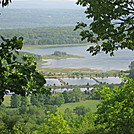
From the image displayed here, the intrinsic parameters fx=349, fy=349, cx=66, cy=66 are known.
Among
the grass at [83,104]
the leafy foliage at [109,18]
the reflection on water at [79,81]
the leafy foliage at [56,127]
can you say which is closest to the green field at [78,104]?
the grass at [83,104]

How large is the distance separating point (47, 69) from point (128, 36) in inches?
2967

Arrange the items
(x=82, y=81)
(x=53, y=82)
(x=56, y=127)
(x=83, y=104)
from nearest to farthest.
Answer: (x=56, y=127) → (x=83, y=104) → (x=53, y=82) → (x=82, y=81)

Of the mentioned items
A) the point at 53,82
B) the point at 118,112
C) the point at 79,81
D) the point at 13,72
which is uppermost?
the point at 13,72

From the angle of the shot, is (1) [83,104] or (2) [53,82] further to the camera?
(2) [53,82]

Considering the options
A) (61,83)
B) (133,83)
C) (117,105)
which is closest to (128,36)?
(117,105)

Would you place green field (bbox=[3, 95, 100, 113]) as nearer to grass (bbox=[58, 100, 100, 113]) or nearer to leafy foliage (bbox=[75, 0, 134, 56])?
grass (bbox=[58, 100, 100, 113])

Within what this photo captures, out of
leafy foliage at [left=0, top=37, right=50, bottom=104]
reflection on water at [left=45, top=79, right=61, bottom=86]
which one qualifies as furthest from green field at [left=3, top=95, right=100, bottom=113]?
leafy foliage at [left=0, top=37, right=50, bottom=104]

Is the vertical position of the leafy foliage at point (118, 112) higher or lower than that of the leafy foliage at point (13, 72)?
lower

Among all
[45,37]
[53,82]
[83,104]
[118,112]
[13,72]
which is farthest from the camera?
[45,37]

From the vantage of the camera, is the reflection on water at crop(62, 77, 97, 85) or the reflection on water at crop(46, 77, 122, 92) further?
the reflection on water at crop(62, 77, 97, 85)

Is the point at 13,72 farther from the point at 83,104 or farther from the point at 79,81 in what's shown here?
the point at 79,81

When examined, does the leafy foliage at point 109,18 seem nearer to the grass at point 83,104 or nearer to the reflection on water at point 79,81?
the grass at point 83,104

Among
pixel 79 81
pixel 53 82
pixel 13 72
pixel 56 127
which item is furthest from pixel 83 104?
pixel 13 72

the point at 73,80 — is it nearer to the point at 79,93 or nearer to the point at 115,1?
the point at 79,93
